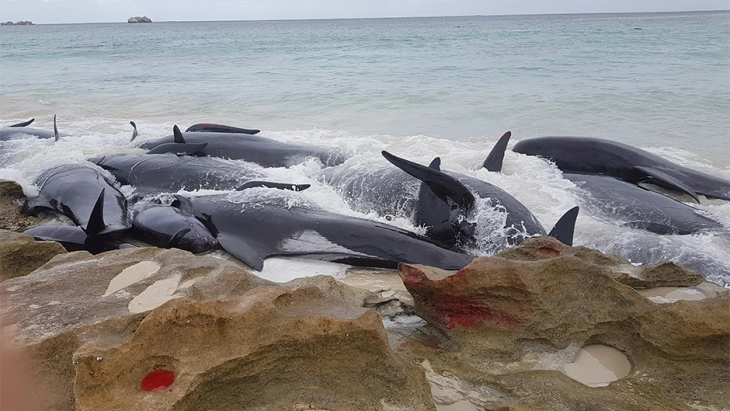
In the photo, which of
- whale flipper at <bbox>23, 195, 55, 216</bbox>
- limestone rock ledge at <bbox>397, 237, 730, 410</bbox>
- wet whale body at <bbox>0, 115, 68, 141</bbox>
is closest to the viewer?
limestone rock ledge at <bbox>397, 237, 730, 410</bbox>

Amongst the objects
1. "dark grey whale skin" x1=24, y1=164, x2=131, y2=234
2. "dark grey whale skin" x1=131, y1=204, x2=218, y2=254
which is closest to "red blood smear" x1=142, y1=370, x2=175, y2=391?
"dark grey whale skin" x1=131, y1=204, x2=218, y2=254

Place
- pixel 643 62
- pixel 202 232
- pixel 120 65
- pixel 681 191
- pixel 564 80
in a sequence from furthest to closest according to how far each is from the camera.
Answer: pixel 120 65 → pixel 643 62 → pixel 564 80 → pixel 681 191 → pixel 202 232

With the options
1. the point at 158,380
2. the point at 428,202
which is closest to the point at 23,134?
the point at 428,202

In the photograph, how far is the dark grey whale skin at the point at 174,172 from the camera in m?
6.65

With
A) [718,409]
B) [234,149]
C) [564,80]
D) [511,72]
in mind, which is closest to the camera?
[718,409]

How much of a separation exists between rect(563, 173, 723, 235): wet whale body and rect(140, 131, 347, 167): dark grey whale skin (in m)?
3.28

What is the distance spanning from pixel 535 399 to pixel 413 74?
19556 millimetres

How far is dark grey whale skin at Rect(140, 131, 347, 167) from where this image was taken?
7637 mm

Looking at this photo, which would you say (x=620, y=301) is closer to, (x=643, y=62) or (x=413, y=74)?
(x=413, y=74)

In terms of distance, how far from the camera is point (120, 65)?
2970 cm

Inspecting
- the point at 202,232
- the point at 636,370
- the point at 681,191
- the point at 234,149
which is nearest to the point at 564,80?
the point at 681,191

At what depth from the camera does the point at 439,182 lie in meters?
4.87

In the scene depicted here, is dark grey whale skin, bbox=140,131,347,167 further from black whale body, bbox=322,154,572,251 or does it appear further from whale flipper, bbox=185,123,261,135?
black whale body, bbox=322,154,572,251

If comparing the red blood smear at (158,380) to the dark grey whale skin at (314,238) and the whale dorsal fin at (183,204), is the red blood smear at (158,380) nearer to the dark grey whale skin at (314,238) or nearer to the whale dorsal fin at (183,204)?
the dark grey whale skin at (314,238)
